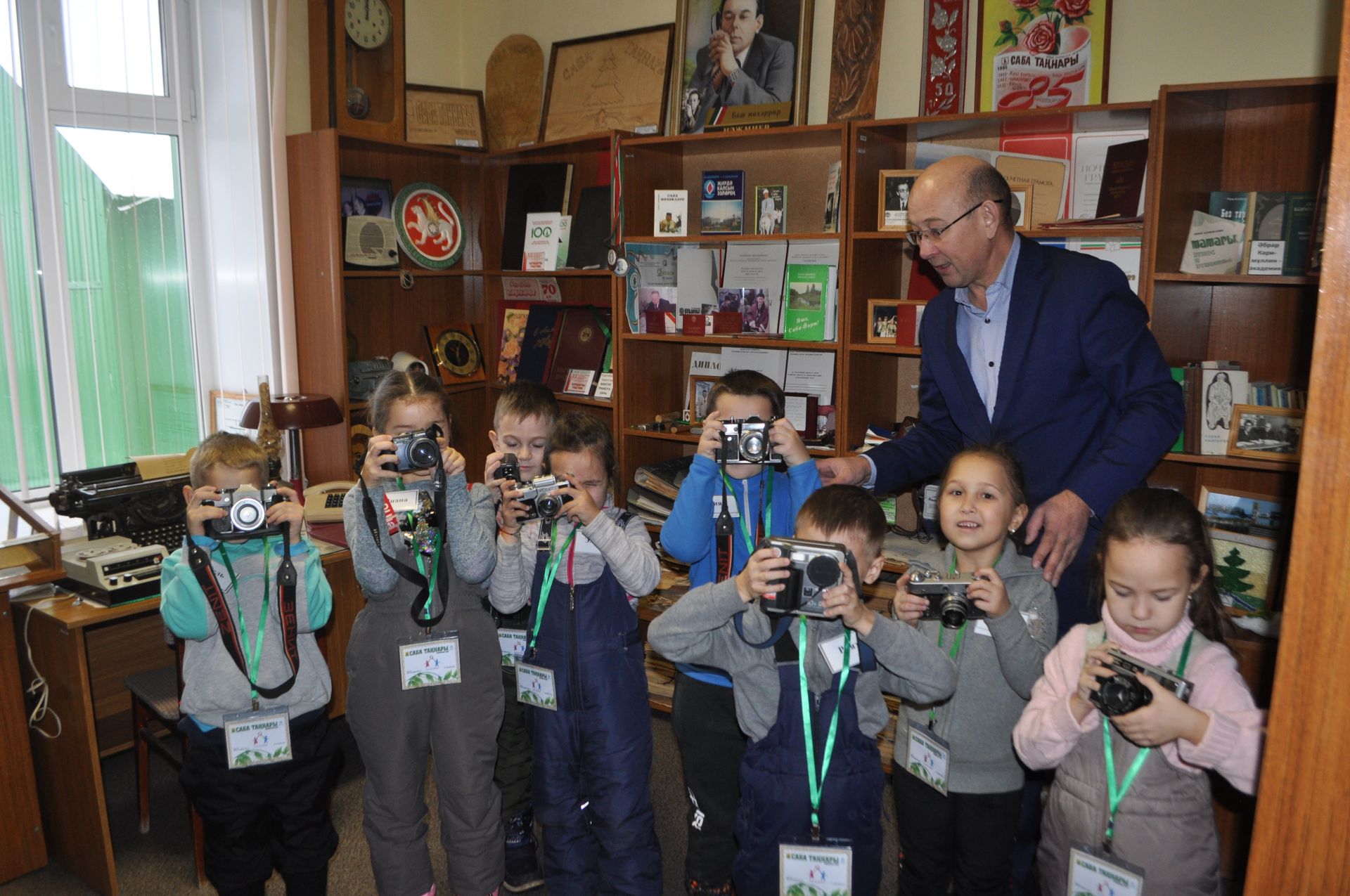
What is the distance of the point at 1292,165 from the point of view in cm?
268

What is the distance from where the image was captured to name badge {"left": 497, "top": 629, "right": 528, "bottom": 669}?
2395mm

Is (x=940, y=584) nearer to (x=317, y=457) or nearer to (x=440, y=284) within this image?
(x=317, y=457)

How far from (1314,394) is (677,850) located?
7.69 ft

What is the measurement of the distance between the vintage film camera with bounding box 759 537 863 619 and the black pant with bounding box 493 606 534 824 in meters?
1.06

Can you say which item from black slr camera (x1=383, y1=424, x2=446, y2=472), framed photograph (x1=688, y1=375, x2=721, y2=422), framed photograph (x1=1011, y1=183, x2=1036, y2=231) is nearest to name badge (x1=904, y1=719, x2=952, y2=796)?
black slr camera (x1=383, y1=424, x2=446, y2=472)

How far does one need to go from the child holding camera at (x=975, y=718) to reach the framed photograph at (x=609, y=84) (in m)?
2.40

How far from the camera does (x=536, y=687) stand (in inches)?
86.4

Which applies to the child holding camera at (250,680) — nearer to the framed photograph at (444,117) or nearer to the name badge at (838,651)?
the name badge at (838,651)

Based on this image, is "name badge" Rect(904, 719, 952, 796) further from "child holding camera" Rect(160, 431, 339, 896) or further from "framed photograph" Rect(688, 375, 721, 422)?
"framed photograph" Rect(688, 375, 721, 422)

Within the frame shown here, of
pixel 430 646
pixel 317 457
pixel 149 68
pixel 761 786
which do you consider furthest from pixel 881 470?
pixel 149 68

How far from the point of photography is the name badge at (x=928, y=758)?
1842 millimetres

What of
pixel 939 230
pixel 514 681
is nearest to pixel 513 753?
pixel 514 681

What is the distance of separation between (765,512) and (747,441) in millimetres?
210

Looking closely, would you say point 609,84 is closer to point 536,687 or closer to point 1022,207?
point 1022,207
